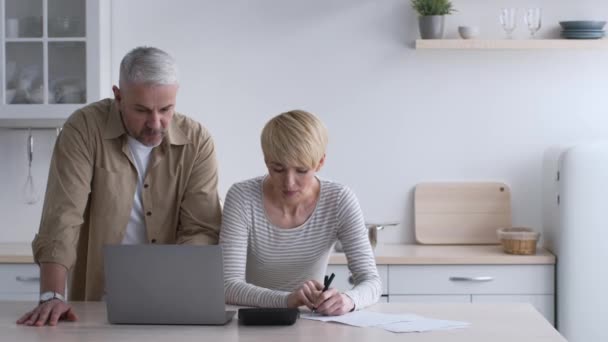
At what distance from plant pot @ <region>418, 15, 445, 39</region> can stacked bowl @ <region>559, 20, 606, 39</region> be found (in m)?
0.52

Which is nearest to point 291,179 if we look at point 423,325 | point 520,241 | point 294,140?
point 294,140

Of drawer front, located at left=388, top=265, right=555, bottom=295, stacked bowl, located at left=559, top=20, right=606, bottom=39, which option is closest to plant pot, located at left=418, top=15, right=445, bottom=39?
stacked bowl, located at left=559, top=20, right=606, bottom=39

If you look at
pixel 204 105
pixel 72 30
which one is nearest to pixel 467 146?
pixel 204 105

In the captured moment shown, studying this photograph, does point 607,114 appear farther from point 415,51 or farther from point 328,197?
point 328,197

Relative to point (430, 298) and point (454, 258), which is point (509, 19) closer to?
point (454, 258)

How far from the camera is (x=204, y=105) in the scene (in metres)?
4.43

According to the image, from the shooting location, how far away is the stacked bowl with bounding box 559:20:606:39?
4184mm

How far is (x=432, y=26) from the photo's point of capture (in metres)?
4.21

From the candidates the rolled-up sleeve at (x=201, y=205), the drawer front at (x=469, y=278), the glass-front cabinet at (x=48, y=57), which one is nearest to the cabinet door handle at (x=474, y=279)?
the drawer front at (x=469, y=278)

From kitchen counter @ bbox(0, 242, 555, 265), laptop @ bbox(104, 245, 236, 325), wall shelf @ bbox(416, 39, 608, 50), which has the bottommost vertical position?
kitchen counter @ bbox(0, 242, 555, 265)

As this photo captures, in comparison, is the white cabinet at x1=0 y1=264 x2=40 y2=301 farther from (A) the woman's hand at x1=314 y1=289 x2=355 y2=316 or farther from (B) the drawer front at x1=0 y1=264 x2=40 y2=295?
(A) the woman's hand at x1=314 y1=289 x2=355 y2=316

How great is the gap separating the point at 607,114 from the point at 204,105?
5.91ft

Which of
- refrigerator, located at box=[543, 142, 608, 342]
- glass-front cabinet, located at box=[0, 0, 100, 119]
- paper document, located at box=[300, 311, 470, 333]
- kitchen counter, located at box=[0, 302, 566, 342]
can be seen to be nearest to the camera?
kitchen counter, located at box=[0, 302, 566, 342]

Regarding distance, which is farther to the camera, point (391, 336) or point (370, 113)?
point (370, 113)
